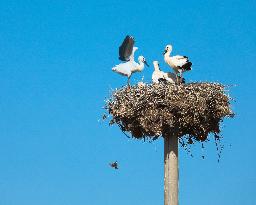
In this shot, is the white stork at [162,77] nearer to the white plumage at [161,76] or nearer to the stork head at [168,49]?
the white plumage at [161,76]

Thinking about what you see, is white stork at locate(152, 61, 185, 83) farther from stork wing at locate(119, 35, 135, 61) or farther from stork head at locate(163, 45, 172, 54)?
stork wing at locate(119, 35, 135, 61)

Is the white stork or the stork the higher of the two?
the stork

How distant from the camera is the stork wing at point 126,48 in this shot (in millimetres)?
19309

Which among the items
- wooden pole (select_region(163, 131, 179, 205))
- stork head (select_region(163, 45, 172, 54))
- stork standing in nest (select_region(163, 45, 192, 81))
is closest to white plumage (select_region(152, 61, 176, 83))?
stork standing in nest (select_region(163, 45, 192, 81))

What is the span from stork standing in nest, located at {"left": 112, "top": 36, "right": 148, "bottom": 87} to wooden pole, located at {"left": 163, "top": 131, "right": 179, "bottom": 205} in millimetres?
1803

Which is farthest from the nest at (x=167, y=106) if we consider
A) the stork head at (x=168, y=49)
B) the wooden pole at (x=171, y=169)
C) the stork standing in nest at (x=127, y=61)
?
the stork head at (x=168, y=49)

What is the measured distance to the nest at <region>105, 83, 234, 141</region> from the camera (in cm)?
1798

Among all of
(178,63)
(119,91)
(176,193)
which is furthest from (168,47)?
(176,193)

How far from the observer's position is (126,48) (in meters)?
19.5

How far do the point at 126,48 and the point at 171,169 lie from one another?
3084 mm

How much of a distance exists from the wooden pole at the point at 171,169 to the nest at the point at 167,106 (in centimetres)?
55

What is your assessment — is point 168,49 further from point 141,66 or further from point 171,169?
point 171,169

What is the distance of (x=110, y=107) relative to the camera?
1867cm

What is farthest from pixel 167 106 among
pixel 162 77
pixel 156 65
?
pixel 156 65
